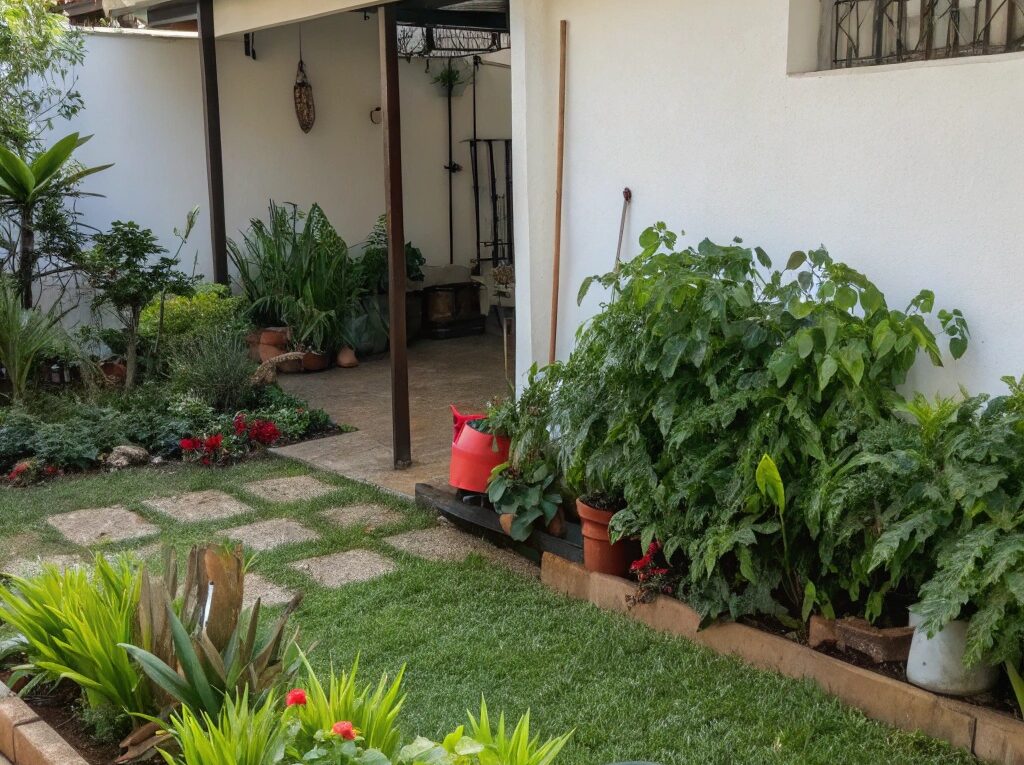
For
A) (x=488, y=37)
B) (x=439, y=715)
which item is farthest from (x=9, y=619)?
(x=488, y=37)

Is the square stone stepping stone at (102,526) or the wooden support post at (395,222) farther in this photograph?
the wooden support post at (395,222)

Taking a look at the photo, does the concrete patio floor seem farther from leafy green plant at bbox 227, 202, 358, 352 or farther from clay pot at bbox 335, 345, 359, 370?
leafy green plant at bbox 227, 202, 358, 352

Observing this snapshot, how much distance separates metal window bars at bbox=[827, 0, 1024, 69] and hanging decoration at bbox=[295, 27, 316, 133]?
702 centimetres

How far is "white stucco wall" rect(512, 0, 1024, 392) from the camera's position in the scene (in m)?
3.57

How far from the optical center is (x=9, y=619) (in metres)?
3.28

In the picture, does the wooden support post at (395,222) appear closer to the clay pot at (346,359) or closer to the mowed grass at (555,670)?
the mowed grass at (555,670)

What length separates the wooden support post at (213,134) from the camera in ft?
28.5

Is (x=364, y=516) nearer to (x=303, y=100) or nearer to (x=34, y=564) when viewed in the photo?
(x=34, y=564)

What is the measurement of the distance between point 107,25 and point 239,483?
6796 mm

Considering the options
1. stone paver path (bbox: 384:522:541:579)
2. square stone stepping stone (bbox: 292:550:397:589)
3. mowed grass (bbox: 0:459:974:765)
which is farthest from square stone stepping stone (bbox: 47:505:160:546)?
stone paver path (bbox: 384:522:541:579)

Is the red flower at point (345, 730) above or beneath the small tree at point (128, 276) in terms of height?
beneath

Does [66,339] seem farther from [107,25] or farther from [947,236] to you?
[947,236]

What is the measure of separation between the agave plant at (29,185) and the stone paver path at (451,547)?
4172 millimetres

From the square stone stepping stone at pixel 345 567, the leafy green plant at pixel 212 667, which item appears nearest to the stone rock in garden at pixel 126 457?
the square stone stepping stone at pixel 345 567
